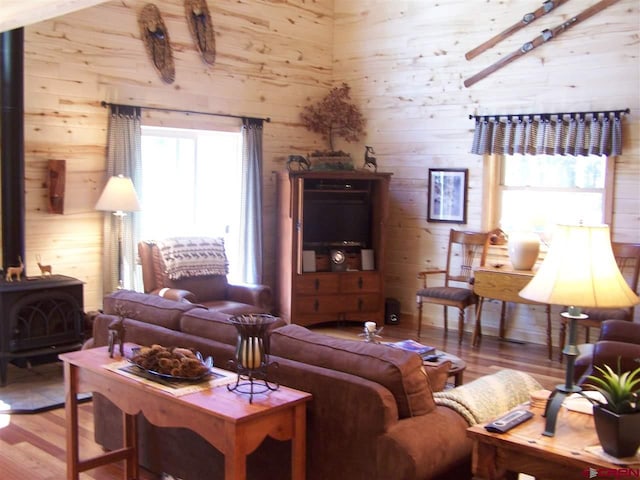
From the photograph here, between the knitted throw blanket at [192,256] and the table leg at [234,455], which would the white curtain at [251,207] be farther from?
the table leg at [234,455]

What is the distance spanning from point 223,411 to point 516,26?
5.18 metres

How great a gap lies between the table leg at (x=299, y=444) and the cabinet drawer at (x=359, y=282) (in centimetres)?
431

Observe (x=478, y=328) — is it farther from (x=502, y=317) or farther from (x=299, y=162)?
(x=299, y=162)

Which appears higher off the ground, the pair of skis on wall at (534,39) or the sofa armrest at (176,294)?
the pair of skis on wall at (534,39)

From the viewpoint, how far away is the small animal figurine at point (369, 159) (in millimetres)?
7129

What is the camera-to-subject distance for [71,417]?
3.20 meters

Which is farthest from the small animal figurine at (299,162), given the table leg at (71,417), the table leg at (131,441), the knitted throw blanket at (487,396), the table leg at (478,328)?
the knitted throw blanket at (487,396)

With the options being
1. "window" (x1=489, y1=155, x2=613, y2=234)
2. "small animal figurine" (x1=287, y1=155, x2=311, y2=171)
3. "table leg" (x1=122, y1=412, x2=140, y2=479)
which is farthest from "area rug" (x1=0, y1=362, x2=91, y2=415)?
"window" (x1=489, y1=155, x2=613, y2=234)

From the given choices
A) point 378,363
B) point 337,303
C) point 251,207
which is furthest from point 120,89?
point 378,363

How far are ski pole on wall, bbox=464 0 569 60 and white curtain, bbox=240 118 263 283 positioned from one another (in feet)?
7.30

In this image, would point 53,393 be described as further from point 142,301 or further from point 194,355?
point 194,355

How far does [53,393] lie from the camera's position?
15.3 ft

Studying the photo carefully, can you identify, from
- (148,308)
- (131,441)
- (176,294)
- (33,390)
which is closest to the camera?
(131,441)

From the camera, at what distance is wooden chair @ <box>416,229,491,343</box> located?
250 inches
